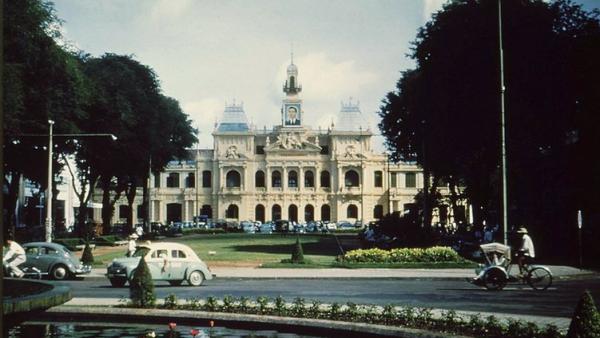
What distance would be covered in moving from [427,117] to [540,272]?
1562cm

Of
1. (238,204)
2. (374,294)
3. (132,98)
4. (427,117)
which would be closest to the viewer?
(374,294)

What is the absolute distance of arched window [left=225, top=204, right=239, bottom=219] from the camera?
4348 inches

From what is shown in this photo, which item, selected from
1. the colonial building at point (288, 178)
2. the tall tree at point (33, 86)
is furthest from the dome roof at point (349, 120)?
the tall tree at point (33, 86)

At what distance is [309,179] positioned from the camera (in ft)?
368

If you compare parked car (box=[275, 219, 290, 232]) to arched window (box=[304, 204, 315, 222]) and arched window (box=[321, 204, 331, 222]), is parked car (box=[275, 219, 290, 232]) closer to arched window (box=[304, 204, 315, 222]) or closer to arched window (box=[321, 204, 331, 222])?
arched window (box=[304, 204, 315, 222])

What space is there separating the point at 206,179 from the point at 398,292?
3672 inches

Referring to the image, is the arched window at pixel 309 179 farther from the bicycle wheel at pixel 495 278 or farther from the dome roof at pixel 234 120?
the bicycle wheel at pixel 495 278

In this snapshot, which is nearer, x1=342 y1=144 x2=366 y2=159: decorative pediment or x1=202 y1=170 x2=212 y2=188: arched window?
x1=342 y1=144 x2=366 y2=159: decorative pediment

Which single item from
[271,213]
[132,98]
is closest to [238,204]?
[271,213]

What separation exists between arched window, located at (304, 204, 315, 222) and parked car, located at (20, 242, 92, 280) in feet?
284

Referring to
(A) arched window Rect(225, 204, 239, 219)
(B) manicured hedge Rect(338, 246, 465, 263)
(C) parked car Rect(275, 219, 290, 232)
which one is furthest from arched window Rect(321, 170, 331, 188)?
(B) manicured hedge Rect(338, 246, 465, 263)

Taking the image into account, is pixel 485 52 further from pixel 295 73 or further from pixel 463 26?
pixel 295 73

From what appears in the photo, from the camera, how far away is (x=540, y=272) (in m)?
24.4

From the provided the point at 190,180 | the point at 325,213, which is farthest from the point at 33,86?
the point at 325,213
